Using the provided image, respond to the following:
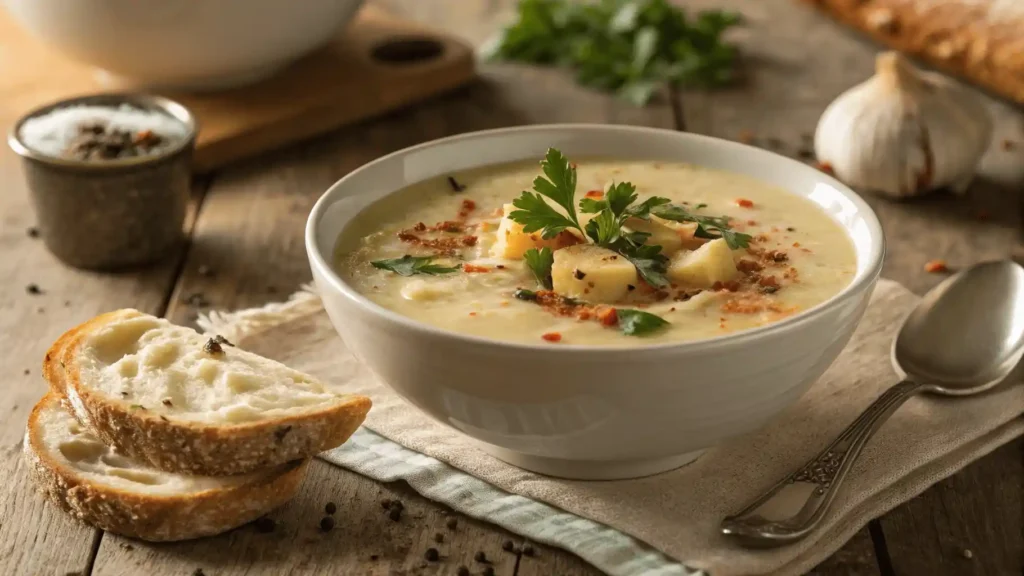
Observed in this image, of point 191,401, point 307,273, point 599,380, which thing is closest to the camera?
point 599,380

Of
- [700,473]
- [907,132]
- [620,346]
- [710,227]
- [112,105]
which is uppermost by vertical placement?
[620,346]

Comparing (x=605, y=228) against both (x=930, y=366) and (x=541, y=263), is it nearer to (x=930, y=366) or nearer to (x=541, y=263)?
(x=541, y=263)

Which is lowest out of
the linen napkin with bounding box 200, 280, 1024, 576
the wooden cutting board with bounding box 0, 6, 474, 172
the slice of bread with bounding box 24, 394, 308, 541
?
the wooden cutting board with bounding box 0, 6, 474, 172

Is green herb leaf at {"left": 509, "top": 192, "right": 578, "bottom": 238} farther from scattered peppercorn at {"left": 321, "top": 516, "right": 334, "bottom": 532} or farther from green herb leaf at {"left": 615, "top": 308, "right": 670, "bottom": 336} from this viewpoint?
scattered peppercorn at {"left": 321, "top": 516, "right": 334, "bottom": 532}

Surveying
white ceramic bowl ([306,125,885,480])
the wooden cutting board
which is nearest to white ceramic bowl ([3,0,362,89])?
the wooden cutting board

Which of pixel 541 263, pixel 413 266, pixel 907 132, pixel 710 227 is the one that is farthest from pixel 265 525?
pixel 907 132

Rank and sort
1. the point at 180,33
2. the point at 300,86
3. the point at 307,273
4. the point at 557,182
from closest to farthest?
the point at 557,182, the point at 307,273, the point at 180,33, the point at 300,86
